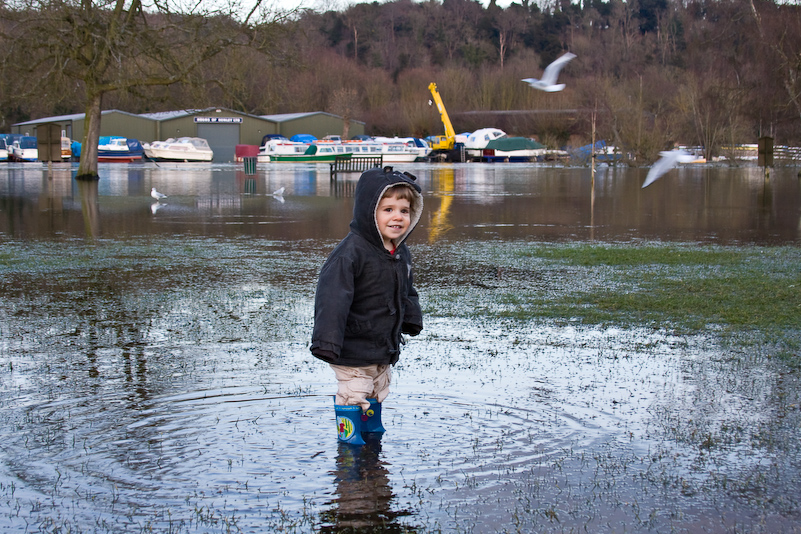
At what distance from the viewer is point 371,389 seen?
430 cm

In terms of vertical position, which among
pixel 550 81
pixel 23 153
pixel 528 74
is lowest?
pixel 550 81

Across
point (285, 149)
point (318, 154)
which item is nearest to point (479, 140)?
point (318, 154)

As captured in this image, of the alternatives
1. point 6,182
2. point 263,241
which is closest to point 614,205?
point 263,241

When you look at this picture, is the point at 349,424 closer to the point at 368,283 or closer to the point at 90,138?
the point at 368,283

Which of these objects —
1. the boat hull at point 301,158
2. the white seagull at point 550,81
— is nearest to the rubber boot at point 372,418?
the white seagull at point 550,81

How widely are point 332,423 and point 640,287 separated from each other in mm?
4742

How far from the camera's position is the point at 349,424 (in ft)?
14.0

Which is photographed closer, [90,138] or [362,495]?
[362,495]

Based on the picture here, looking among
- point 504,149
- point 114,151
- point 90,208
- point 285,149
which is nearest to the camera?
point 90,208

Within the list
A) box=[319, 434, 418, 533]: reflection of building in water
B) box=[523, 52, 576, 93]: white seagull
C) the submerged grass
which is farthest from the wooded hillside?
box=[319, 434, 418, 533]: reflection of building in water

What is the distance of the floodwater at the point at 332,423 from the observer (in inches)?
139

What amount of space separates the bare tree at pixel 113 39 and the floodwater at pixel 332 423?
828 inches

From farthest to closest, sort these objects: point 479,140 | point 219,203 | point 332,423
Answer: point 479,140
point 219,203
point 332,423

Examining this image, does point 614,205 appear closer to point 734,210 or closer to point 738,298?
point 734,210
